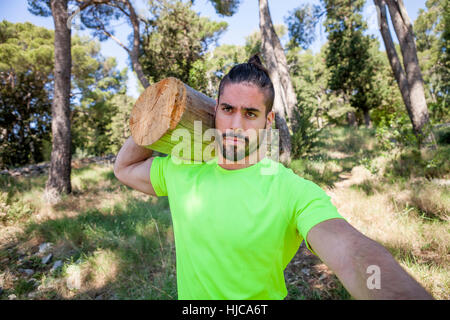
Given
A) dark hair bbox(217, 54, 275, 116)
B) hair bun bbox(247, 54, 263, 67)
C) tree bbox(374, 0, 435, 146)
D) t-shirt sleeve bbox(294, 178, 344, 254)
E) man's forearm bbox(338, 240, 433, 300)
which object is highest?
tree bbox(374, 0, 435, 146)

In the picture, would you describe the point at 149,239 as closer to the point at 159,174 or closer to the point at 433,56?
the point at 159,174

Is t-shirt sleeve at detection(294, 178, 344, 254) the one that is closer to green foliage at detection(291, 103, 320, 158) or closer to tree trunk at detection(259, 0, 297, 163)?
tree trunk at detection(259, 0, 297, 163)

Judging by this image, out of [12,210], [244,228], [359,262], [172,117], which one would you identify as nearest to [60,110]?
[12,210]

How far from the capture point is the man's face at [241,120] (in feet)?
3.92

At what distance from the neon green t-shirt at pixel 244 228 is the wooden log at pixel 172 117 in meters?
0.26

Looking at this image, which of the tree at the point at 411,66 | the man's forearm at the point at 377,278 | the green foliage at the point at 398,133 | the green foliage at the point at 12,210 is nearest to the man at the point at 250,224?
the man's forearm at the point at 377,278

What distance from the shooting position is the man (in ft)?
2.68

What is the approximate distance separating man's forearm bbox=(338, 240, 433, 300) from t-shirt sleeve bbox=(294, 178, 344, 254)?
157 mm

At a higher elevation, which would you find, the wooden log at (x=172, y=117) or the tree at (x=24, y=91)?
the tree at (x=24, y=91)

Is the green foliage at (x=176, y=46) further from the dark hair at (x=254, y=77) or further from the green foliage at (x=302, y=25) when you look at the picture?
the dark hair at (x=254, y=77)

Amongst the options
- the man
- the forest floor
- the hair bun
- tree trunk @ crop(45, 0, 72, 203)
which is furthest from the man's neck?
tree trunk @ crop(45, 0, 72, 203)

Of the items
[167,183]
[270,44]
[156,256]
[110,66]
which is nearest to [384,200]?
[156,256]

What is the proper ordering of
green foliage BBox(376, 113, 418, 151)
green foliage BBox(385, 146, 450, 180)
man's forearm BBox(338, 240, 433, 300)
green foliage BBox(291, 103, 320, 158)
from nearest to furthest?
man's forearm BBox(338, 240, 433, 300) → green foliage BBox(385, 146, 450, 180) → green foliage BBox(376, 113, 418, 151) → green foliage BBox(291, 103, 320, 158)
